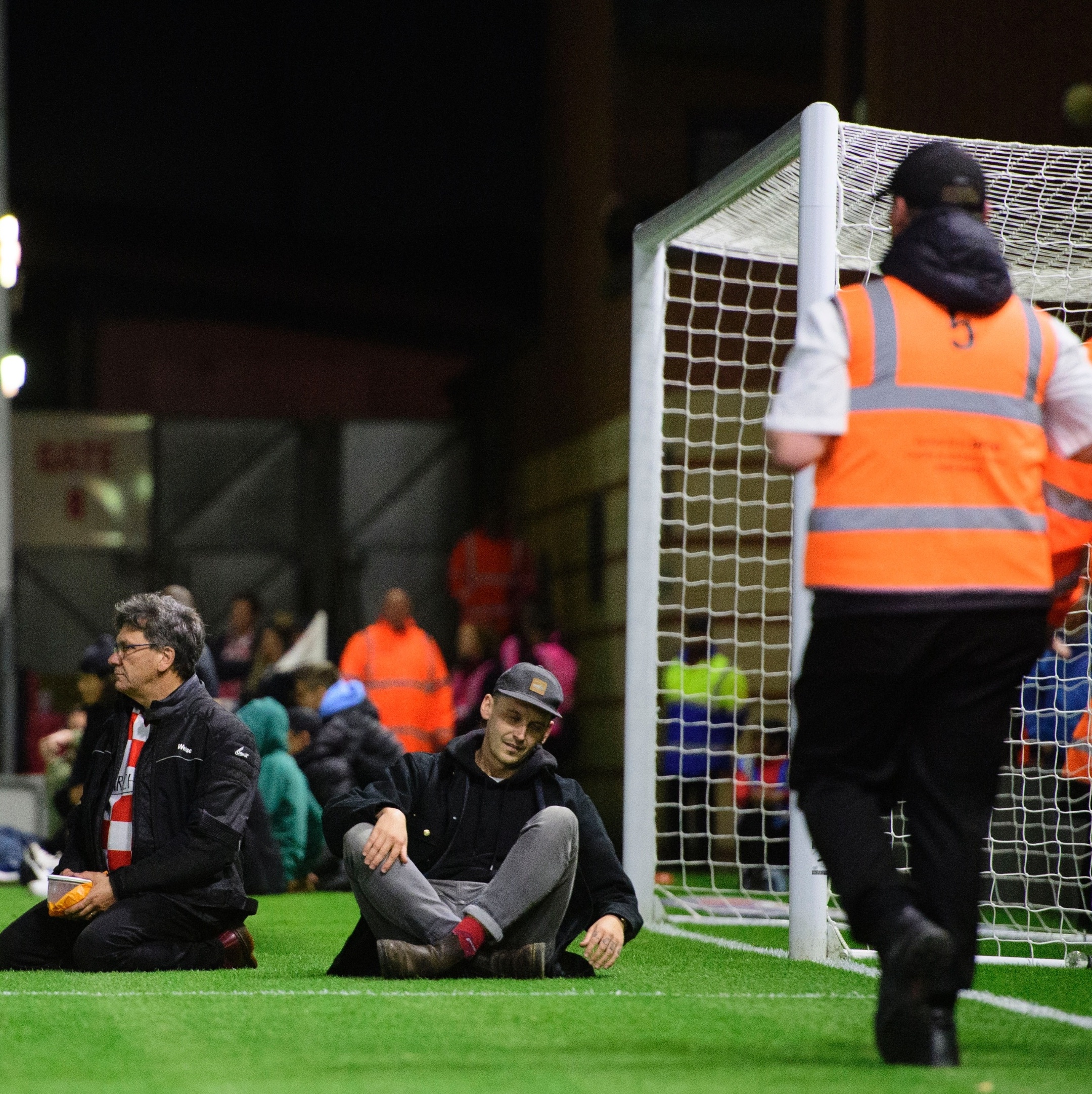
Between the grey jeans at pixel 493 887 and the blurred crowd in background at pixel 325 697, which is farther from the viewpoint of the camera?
the blurred crowd in background at pixel 325 697

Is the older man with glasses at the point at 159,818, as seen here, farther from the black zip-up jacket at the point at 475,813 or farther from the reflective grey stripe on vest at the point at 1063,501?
the reflective grey stripe on vest at the point at 1063,501

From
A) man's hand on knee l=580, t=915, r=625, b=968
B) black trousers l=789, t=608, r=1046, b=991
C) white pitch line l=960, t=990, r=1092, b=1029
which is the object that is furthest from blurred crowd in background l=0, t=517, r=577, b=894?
black trousers l=789, t=608, r=1046, b=991

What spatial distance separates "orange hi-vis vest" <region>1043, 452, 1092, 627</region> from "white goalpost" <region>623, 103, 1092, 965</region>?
189 cm

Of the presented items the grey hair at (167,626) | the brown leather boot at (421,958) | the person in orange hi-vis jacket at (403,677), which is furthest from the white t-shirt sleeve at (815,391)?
the person in orange hi-vis jacket at (403,677)

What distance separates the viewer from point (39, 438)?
20484 mm

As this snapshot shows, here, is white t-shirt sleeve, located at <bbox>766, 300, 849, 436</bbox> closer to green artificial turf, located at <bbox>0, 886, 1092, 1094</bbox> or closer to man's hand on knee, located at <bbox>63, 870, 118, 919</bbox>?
green artificial turf, located at <bbox>0, 886, 1092, 1094</bbox>

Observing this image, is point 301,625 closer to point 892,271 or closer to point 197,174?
point 197,174

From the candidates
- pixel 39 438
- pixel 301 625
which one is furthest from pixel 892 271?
pixel 39 438

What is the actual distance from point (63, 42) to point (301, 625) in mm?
8912

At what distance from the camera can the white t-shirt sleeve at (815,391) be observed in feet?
14.1

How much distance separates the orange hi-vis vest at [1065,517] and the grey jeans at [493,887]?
192cm

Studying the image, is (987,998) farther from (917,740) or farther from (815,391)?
(815,391)

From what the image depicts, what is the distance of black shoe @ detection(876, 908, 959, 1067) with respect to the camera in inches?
159

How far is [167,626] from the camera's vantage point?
6797mm
